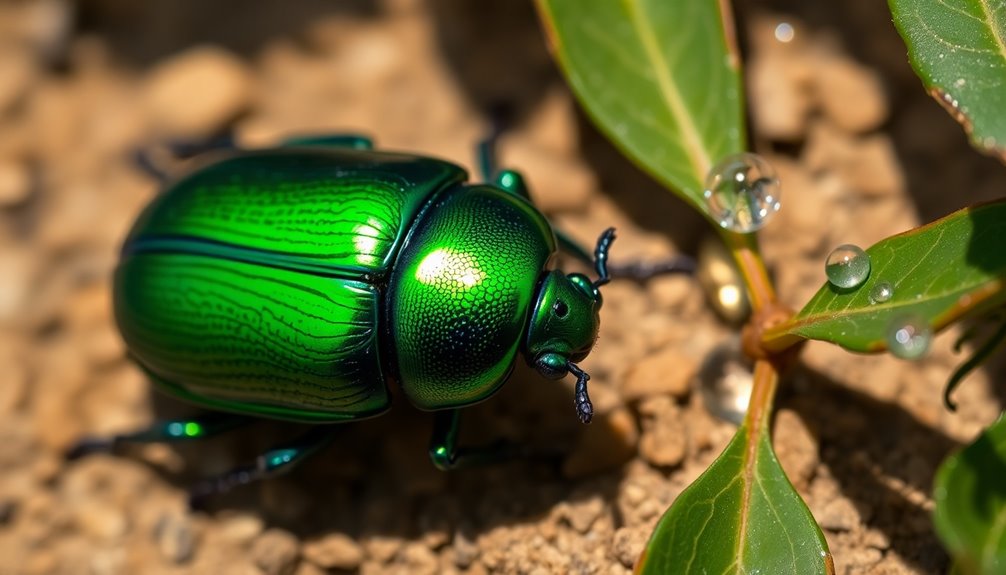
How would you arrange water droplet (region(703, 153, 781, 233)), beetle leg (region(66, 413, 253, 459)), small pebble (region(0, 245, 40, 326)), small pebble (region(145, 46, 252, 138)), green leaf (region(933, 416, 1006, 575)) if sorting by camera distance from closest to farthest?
1. green leaf (region(933, 416, 1006, 575))
2. water droplet (region(703, 153, 781, 233))
3. beetle leg (region(66, 413, 253, 459))
4. small pebble (region(0, 245, 40, 326))
5. small pebble (region(145, 46, 252, 138))

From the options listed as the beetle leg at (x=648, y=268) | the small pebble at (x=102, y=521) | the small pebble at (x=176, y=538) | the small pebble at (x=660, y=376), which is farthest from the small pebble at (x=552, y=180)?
the small pebble at (x=102, y=521)

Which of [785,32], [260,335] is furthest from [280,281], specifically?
[785,32]

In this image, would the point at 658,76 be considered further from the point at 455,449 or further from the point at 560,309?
the point at 455,449

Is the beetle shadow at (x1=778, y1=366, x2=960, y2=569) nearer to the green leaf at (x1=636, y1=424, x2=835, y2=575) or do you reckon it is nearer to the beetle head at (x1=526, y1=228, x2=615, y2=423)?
the green leaf at (x1=636, y1=424, x2=835, y2=575)

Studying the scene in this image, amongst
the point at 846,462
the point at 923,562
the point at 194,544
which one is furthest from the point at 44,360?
the point at 923,562

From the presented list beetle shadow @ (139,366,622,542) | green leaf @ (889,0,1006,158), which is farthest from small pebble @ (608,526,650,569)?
green leaf @ (889,0,1006,158)

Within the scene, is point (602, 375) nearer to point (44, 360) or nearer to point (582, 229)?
point (582, 229)

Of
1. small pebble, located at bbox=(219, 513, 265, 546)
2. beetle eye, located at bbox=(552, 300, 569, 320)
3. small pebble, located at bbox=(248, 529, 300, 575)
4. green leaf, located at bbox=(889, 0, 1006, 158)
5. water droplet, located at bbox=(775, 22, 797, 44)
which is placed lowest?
small pebble, located at bbox=(219, 513, 265, 546)
